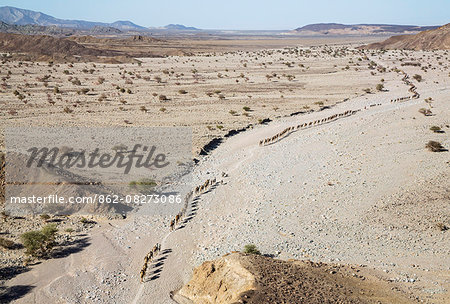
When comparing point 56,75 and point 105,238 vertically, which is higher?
point 56,75

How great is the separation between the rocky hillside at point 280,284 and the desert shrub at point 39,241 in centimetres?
523

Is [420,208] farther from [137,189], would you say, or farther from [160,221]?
[137,189]

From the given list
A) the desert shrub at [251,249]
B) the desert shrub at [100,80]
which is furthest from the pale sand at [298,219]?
the desert shrub at [100,80]

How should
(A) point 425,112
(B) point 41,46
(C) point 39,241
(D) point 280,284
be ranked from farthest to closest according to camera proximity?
(B) point 41,46 → (A) point 425,112 → (C) point 39,241 → (D) point 280,284

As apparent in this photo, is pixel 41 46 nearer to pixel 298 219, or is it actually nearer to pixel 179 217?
pixel 179 217

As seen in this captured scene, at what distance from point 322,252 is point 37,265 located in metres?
9.63

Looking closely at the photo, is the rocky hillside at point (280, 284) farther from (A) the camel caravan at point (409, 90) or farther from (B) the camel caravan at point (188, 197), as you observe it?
→ (A) the camel caravan at point (409, 90)

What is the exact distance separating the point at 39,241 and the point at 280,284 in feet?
28.3

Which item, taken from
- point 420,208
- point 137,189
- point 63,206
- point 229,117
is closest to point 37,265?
point 63,206

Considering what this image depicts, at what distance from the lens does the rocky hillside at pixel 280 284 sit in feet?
32.1

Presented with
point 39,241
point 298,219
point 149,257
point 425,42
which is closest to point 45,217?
point 39,241

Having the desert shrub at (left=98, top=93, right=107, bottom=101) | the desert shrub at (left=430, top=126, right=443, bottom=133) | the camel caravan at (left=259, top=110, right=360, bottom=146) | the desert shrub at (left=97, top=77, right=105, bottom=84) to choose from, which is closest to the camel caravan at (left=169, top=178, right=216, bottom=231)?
the camel caravan at (left=259, top=110, right=360, bottom=146)

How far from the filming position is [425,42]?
335 feet

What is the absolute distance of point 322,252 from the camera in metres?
14.0
